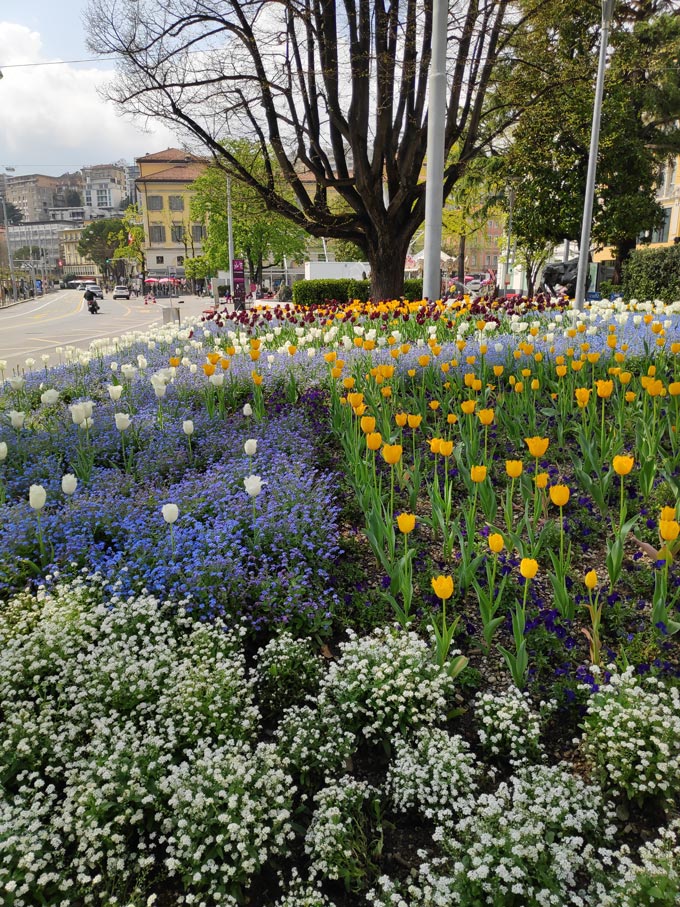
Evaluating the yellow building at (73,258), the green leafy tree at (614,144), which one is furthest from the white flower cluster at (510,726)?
the yellow building at (73,258)

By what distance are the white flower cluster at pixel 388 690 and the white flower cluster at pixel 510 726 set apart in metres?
0.16

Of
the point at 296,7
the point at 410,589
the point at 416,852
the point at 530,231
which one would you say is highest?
the point at 296,7

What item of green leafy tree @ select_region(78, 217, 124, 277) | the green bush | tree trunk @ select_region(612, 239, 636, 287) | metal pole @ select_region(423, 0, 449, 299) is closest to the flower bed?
metal pole @ select_region(423, 0, 449, 299)

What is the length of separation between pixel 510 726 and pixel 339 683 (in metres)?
0.62

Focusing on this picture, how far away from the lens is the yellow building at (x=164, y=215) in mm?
87875

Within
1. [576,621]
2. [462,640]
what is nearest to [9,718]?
[462,640]

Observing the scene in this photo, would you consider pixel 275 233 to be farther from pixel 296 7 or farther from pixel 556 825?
pixel 556 825

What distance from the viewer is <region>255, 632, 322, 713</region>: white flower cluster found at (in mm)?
2709

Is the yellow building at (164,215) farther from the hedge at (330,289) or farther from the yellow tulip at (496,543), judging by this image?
the yellow tulip at (496,543)

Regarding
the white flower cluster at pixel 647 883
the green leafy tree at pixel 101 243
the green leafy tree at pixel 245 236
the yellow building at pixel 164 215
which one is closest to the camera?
the white flower cluster at pixel 647 883

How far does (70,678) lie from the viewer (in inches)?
106

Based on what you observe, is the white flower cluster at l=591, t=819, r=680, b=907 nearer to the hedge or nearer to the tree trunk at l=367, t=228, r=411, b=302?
the tree trunk at l=367, t=228, r=411, b=302

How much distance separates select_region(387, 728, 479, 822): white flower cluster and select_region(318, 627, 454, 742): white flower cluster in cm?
12

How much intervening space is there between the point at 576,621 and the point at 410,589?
76 cm
